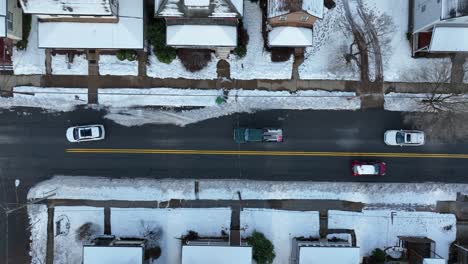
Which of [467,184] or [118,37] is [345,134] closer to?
[467,184]

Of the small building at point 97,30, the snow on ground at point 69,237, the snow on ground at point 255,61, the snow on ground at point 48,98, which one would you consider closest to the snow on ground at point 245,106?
the snow on ground at point 255,61

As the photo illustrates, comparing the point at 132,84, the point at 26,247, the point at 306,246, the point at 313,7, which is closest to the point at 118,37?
the point at 132,84

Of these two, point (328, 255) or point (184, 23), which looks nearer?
point (184, 23)

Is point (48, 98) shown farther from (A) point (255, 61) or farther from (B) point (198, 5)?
(A) point (255, 61)

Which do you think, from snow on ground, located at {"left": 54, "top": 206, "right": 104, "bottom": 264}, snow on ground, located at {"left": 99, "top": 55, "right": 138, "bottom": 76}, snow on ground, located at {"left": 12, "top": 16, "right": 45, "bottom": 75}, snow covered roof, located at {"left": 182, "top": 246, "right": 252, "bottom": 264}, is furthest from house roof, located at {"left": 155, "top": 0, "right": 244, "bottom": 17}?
snow covered roof, located at {"left": 182, "top": 246, "right": 252, "bottom": 264}

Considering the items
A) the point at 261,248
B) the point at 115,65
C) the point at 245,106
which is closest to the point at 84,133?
the point at 115,65

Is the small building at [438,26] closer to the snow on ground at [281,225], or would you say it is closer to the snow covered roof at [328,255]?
the snow on ground at [281,225]
